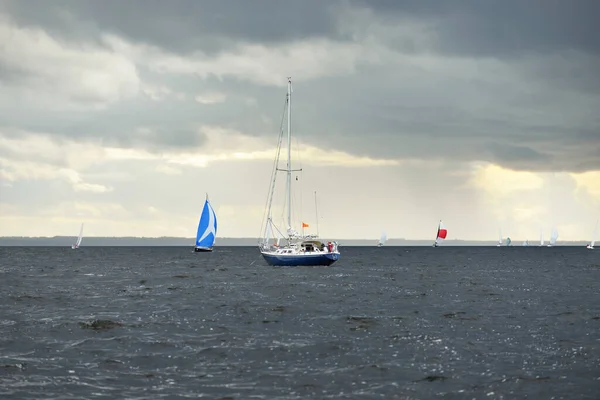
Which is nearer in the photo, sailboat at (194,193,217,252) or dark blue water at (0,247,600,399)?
dark blue water at (0,247,600,399)

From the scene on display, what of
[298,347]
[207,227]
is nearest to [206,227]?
[207,227]

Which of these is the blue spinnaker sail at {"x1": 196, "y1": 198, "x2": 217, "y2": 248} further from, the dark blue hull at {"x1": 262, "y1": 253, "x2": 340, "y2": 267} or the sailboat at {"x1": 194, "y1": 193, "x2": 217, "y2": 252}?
the dark blue hull at {"x1": 262, "y1": 253, "x2": 340, "y2": 267}

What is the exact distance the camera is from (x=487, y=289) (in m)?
73.2

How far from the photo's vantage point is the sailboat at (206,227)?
528ft

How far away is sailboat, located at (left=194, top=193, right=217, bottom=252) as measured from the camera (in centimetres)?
16100

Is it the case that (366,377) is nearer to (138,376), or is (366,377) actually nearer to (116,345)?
(138,376)

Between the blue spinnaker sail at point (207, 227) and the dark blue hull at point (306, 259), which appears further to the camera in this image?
the blue spinnaker sail at point (207, 227)

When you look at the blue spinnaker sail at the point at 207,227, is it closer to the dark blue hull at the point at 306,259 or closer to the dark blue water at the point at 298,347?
the dark blue hull at the point at 306,259

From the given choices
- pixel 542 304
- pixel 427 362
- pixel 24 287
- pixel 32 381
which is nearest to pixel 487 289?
pixel 542 304

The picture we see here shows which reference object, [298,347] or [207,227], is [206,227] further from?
[298,347]

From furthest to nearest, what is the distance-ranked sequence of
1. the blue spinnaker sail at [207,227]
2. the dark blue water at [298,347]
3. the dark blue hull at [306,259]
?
the blue spinnaker sail at [207,227], the dark blue hull at [306,259], the dark blue water at [298,347]

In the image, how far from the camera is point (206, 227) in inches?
6786

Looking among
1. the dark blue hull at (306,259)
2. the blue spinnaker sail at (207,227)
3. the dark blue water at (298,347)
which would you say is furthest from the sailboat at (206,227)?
the dark blue water at (298,347)

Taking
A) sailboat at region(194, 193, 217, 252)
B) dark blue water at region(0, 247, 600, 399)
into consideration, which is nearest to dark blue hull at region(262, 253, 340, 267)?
dark blue water at region(0, 247, 600, 399)
